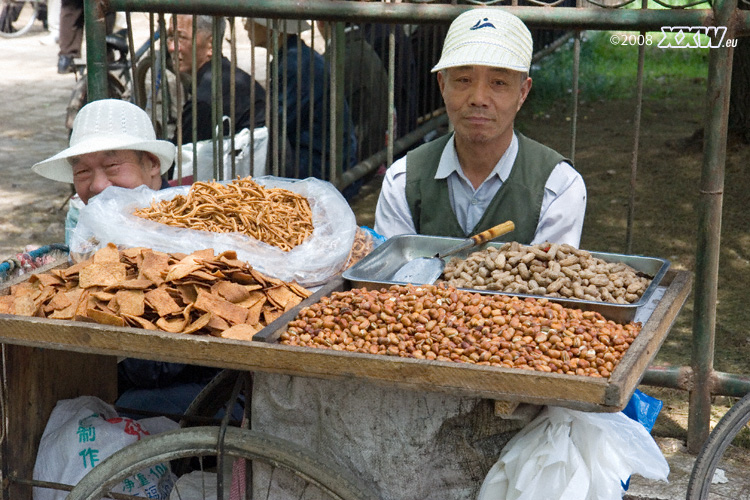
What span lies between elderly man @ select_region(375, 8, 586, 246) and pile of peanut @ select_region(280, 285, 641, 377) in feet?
2.41

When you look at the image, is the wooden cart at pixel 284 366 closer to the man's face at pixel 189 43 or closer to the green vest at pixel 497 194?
the green vest at pixel 497 194

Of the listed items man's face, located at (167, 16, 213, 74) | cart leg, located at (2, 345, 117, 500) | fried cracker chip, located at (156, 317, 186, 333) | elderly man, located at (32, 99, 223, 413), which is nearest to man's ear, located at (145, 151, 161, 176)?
elderly man, located at (32, 99, 223, 413)

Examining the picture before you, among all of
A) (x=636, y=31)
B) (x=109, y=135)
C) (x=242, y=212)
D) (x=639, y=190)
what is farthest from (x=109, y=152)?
(x=639, y=190)

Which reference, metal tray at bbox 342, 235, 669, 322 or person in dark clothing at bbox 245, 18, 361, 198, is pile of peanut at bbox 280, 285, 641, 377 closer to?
metal tray at bbox 342, 235, 669, 322

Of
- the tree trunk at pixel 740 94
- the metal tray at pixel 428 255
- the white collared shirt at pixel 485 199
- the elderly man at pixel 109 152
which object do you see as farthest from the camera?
the tree trunk at pixel 740 94

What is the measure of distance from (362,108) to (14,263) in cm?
389

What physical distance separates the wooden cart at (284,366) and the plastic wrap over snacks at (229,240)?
0.42ft

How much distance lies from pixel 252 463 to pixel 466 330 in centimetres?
60

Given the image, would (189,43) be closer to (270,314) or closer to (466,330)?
(270,314)

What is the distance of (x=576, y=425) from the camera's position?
2.01m

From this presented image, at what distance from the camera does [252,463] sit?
2162 mm

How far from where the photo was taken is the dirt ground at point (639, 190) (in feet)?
14.9

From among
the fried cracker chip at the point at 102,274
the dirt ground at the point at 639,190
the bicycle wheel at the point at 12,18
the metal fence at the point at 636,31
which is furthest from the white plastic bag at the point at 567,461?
the bicycle wheel at the point at 12,18

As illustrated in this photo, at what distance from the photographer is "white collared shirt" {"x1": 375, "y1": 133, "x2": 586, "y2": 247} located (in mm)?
2877
